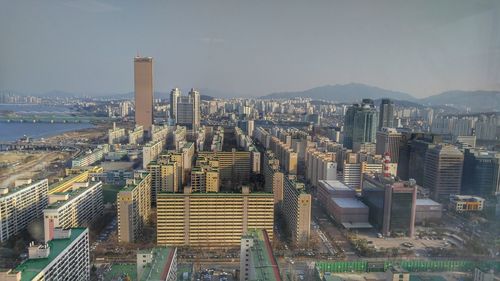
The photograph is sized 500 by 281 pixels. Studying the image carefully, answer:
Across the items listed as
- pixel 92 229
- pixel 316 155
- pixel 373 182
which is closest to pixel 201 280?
pixel 92 229

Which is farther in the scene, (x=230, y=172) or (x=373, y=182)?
(x=230, y=172)

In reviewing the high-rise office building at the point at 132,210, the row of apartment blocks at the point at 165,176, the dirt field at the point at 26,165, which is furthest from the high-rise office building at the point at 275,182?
the dirt field at the point at 26,165

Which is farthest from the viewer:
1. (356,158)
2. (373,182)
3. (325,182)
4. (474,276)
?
(356,158)

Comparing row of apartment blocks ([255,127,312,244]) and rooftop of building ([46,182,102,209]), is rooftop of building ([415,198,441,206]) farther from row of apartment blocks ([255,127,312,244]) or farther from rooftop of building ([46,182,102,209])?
rooftop of building ([46,182,102,209])

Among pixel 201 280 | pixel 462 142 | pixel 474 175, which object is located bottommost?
pixel 201 280

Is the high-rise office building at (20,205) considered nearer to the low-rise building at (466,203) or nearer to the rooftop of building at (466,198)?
the low-rise building at (466,203)

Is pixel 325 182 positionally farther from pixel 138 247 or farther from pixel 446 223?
pixel 138 247

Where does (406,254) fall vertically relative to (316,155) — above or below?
below

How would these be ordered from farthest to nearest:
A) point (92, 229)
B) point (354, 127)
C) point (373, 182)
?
point (354, 127), point (373, 182), point (92, 229)
